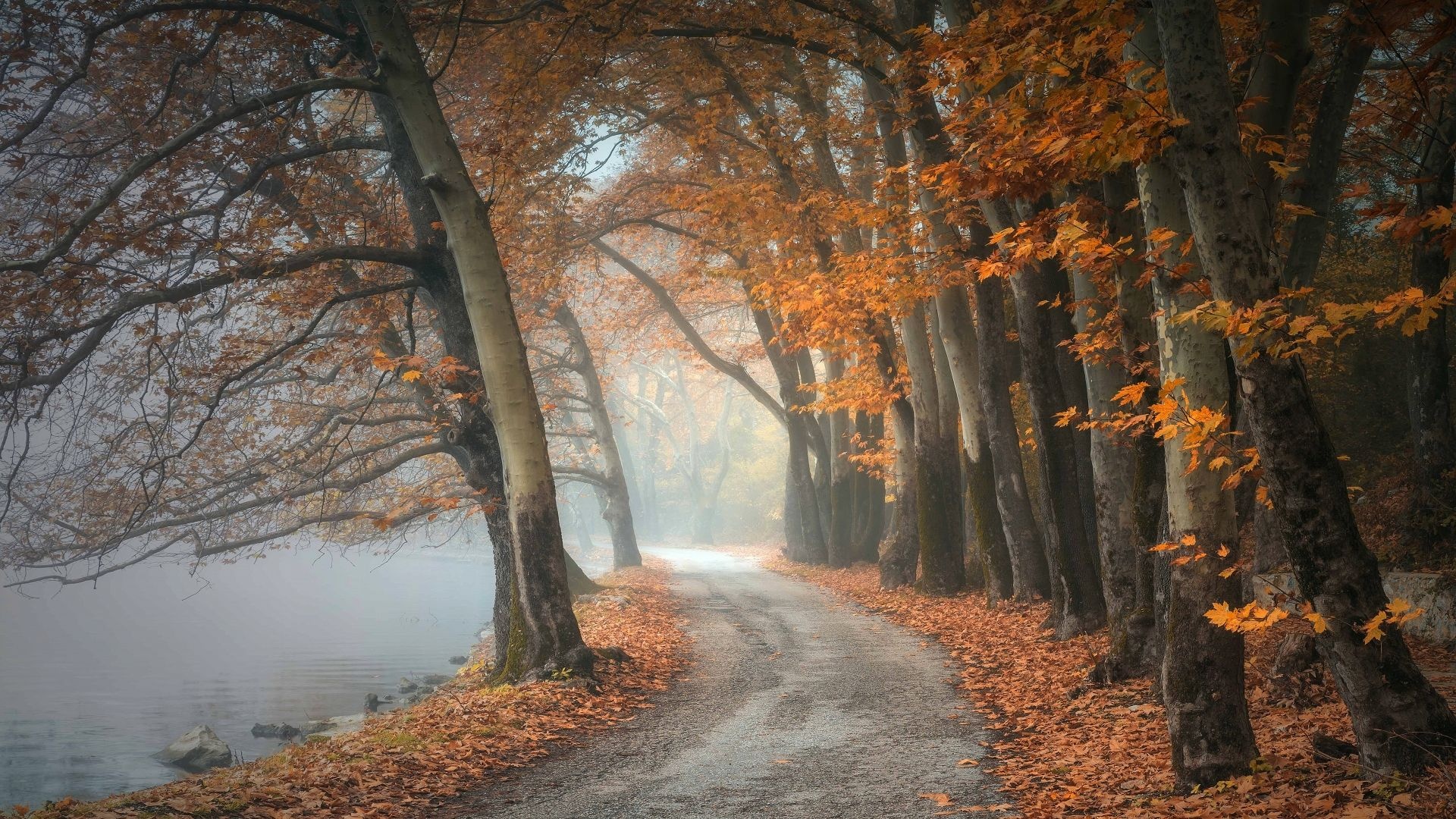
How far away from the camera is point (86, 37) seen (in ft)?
26.1

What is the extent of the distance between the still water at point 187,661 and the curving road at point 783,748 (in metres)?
6.91

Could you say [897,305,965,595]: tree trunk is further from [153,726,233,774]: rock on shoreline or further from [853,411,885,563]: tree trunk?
[153,726,233,774]: rock on shoreline

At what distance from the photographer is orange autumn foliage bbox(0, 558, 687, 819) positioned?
5773 millimetres

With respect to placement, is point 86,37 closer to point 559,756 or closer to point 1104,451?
point 559,756

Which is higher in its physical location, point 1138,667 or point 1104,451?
point 1104,451

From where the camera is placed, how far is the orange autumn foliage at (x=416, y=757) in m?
5.77

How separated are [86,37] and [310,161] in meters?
3.43

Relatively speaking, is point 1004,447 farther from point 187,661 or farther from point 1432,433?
point 187,661

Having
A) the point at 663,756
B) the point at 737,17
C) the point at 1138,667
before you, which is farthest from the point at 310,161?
the point at 1138,667

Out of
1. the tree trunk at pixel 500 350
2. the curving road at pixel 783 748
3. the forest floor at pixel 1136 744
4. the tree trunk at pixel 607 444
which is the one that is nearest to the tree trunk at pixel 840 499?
the tree trunk at pixel 607 444

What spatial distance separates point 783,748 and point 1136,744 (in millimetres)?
2541

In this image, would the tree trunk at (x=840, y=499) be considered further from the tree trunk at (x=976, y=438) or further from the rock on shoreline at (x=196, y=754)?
the rock on shoreline at (x=196, y=754)

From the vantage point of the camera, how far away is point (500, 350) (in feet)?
32.4

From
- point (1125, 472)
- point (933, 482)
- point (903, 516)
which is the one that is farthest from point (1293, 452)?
point (903, 516)
